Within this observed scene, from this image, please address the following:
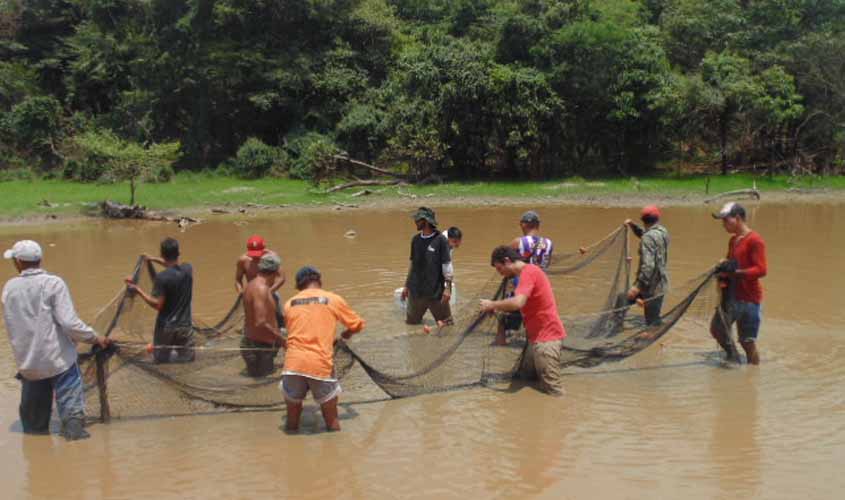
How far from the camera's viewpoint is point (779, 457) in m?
5.39

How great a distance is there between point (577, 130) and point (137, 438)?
82.4ft

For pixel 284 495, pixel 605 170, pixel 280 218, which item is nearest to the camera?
pixel 284 495

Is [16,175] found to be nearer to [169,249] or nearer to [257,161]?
[257,161]

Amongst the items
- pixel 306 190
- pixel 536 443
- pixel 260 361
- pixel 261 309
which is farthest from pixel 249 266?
pixel 306 190

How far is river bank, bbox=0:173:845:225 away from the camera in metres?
22.3

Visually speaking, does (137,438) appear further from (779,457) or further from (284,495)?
(779,457)

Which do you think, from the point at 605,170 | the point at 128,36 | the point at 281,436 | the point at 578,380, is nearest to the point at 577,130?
the point at 605,170

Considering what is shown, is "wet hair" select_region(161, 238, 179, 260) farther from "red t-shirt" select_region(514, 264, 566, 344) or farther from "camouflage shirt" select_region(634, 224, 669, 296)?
"camouflage shirt" select_region(634, 224, 669, 296)

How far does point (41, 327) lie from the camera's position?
5.46 meters

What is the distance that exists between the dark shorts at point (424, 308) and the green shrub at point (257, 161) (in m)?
22.0

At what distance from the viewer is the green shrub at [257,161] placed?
29672 mm

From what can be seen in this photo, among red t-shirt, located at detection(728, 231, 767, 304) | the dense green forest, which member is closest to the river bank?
the dense green forest

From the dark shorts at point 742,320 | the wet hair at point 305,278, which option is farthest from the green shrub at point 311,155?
the wet hair at point 305,278

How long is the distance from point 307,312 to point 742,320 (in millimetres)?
4214
